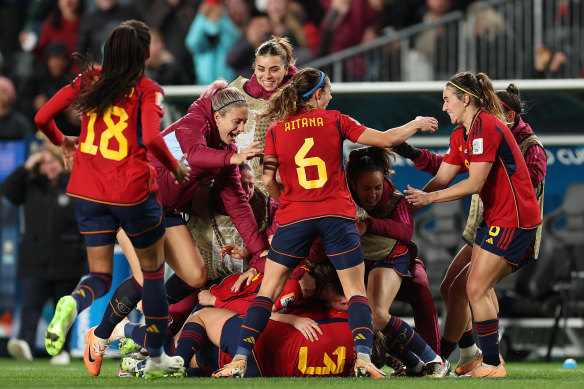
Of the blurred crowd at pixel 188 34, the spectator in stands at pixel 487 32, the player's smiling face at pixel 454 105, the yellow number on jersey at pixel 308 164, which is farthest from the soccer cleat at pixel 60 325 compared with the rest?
the spectator in stands at pixel 487 32

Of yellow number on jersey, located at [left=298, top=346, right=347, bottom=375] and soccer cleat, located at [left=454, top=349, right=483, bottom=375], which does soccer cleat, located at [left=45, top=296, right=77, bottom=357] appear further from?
soccer cleat, located at [left=454, top=349, right=483, bottom=375]

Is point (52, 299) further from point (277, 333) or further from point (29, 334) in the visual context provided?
point (277, 333)

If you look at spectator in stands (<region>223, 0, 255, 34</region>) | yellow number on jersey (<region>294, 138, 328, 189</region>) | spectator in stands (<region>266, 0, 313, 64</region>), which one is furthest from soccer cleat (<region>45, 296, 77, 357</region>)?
spectator in stands (<region>223, 0, 255, 34</region>)

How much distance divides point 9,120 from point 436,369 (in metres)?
6.33

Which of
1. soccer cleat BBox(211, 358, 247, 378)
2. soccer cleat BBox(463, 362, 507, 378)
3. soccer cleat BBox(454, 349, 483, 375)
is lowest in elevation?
soccer cleat BBox(454, 349, 483, 375)

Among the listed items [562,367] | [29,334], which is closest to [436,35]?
[562,367]

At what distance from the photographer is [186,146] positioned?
21.0 ft

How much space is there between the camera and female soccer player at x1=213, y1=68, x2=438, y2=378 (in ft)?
19.0

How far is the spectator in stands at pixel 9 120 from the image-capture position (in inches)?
416

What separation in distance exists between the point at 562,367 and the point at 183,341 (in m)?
3.44

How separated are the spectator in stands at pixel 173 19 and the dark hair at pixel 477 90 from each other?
19.1 ft

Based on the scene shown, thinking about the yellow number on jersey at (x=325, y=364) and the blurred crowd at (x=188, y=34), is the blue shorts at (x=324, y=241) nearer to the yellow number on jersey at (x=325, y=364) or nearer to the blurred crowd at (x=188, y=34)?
the yellow number on jersey at (x=325, y=364)

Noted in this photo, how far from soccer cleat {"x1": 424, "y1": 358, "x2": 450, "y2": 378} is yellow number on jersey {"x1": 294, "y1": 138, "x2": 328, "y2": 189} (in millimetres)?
1386

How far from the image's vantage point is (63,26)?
12.3 meters
